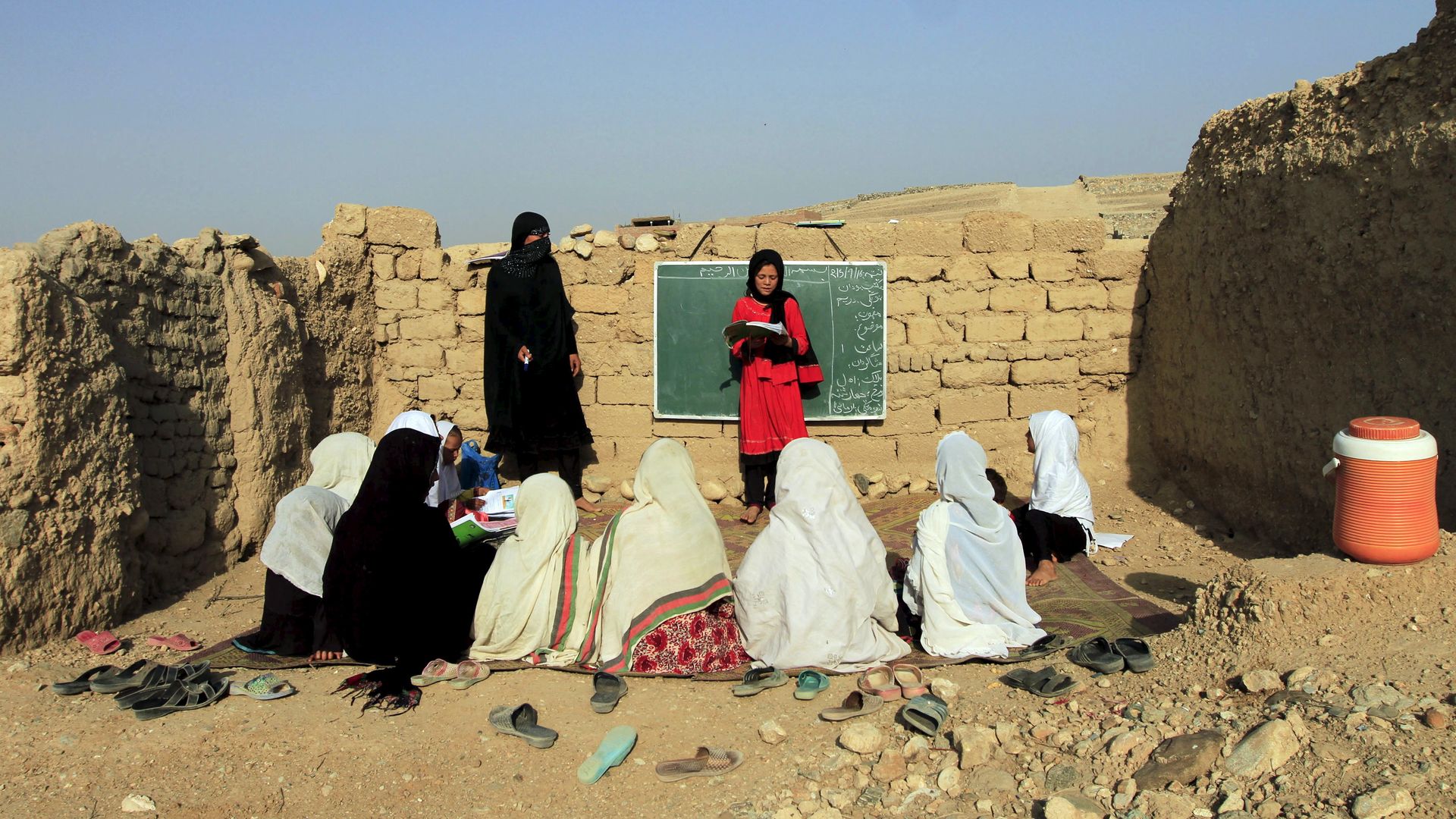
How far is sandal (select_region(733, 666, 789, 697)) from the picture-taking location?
3904 millimetres

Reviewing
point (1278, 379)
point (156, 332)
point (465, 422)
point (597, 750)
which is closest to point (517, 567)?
point (597, 750)

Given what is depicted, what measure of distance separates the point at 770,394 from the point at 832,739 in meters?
3.45

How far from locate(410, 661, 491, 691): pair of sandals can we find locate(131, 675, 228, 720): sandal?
712 millimetres

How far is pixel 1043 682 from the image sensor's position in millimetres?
3730

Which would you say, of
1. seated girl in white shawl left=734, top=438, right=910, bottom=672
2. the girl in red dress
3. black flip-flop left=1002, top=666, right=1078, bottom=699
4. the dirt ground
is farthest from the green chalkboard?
black flip-flop left=1002, top=666, right=1078, bottom=699

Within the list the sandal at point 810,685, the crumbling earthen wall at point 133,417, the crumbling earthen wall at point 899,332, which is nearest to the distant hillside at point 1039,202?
the crumbling earthen wall at point 899,332

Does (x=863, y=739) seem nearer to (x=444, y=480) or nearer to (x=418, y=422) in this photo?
(x=418, y=422)

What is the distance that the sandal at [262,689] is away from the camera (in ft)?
12.7

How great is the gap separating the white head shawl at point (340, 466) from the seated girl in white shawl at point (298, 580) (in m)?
0.26

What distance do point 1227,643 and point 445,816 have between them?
9.28 ft

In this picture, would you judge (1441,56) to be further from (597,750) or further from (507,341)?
(507,341)

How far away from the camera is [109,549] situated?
4727mm

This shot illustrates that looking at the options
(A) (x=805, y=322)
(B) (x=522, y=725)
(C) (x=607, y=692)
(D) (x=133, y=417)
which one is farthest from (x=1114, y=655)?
(D) (x=133, y=417)

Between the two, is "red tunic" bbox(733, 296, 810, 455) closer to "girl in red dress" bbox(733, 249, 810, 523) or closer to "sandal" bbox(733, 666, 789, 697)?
"girl in red dress" bbox(733, 249, 810, 523)
